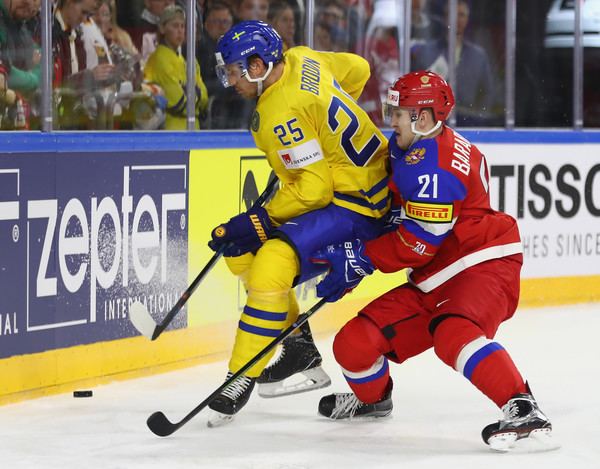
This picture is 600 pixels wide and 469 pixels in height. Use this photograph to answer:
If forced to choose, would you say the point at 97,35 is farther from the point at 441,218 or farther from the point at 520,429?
the point at 520,429

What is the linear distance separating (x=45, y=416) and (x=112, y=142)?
116cm

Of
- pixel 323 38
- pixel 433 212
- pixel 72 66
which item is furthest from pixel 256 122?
pixel 323 38

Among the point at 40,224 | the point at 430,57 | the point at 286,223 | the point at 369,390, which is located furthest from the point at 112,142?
the point at 430,57

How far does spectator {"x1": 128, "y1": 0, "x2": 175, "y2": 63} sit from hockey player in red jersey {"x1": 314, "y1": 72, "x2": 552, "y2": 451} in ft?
5.65

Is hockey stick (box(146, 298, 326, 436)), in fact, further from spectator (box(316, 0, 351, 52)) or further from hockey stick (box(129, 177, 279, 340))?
spectator (box(316, 0, 351, 52))

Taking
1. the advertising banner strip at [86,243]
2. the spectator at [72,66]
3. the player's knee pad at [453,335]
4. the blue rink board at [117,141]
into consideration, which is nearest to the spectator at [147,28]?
the spectator at [72,66]

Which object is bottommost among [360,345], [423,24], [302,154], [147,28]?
[360,345]

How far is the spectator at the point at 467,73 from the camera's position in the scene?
7.55 m

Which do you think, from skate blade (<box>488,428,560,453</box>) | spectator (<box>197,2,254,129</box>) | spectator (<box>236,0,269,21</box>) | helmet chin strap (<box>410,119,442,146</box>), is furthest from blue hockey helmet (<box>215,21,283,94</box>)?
spectator (<box>236,0,269,21</box>)

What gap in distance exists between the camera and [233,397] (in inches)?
174

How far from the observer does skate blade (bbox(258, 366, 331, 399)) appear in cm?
480

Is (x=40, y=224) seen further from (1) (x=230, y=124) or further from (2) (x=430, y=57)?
(2) (x=430, y=57)

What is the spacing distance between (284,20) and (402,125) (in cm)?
240

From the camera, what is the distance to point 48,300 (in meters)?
4.99
